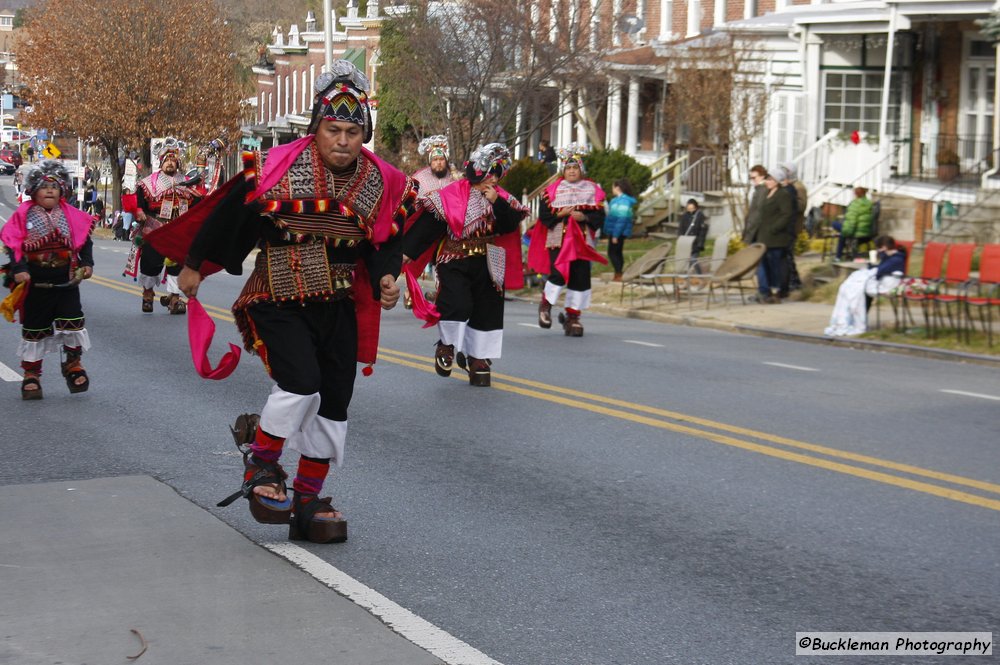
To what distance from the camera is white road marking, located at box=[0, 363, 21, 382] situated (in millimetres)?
12789

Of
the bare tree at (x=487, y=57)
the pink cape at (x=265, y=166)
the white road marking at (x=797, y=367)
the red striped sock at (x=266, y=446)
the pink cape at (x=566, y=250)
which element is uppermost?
the bare tree at (x=487, y=57)

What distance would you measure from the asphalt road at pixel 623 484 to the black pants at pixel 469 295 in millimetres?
588

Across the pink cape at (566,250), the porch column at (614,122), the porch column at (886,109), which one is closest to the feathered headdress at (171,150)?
the pink cape at (566,250)

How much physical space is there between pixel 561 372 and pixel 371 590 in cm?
751

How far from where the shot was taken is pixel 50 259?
11680mm

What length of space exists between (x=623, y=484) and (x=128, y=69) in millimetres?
50494

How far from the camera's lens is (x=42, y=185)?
1152 cm

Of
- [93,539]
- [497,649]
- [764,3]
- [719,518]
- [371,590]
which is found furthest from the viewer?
[764,3]

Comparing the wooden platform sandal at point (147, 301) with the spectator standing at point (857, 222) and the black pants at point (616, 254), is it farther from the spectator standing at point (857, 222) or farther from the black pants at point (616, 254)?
the spectator standing at point (857, 222)

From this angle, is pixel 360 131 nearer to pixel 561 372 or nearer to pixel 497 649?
pixel 497 649

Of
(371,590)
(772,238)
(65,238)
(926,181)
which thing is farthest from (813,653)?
(926,181)

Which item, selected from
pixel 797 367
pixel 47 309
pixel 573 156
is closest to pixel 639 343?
pixel 573 156

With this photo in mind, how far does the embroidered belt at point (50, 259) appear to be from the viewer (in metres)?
11.6

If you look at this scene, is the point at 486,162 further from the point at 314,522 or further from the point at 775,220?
the point at 775,220
